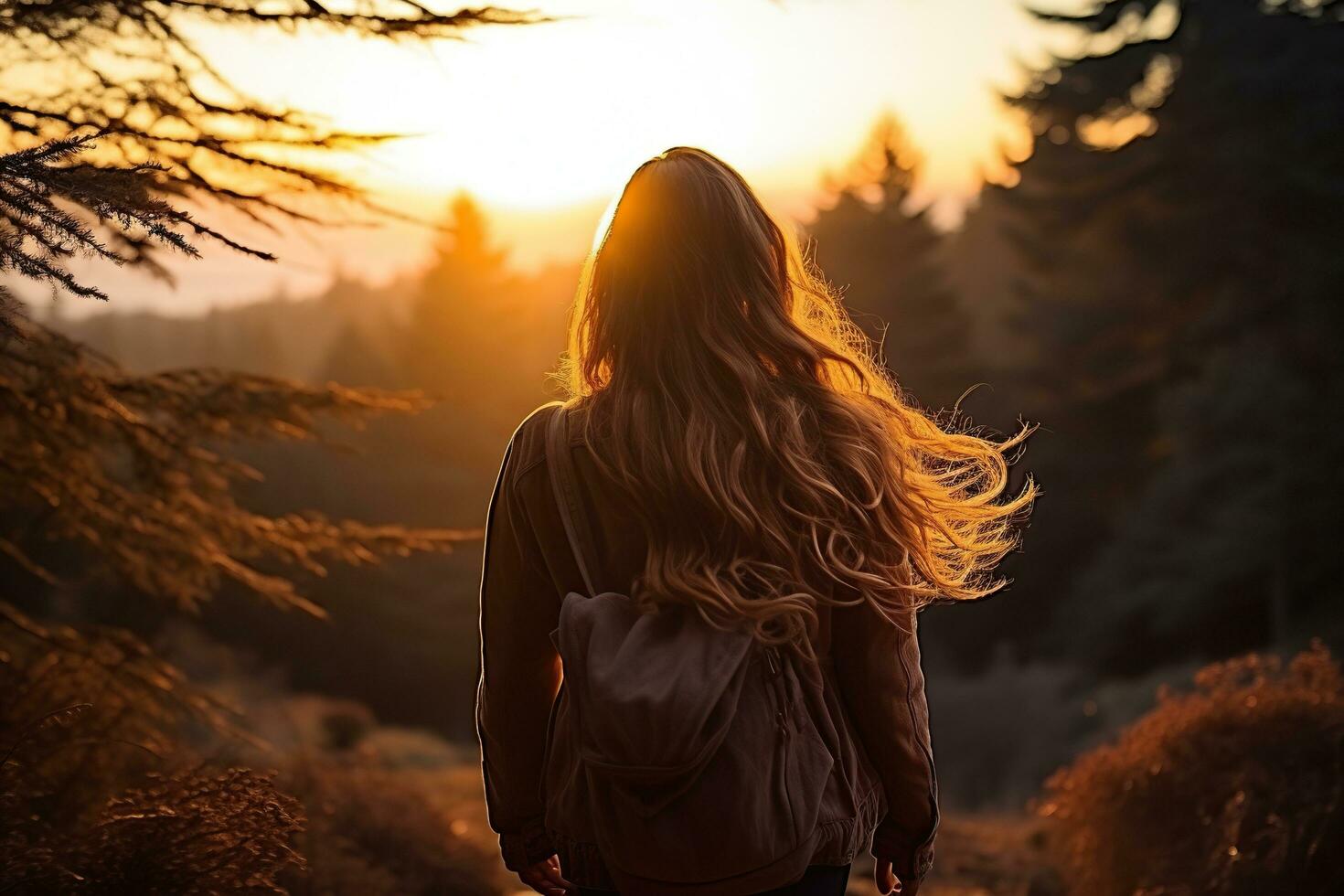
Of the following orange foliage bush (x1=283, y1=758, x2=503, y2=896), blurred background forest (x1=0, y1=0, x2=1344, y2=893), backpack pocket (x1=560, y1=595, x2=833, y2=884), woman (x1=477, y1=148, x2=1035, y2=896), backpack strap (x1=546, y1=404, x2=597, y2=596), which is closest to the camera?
backpack pocket (x1=560, y1=595, x2=833, y2=884)

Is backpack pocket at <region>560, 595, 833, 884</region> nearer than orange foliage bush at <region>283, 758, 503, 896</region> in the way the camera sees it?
Yes

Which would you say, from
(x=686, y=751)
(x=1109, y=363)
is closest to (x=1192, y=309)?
(x=1109, y=363)

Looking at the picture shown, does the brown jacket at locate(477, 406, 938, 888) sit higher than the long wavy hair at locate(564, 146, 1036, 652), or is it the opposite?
the long wavy hair at locate(564, 146, 1036, 652)

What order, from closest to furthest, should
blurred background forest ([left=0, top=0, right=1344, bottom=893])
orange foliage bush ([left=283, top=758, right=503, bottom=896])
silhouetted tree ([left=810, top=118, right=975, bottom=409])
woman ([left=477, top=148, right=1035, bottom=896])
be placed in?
woman ([left=477, top=148, right=1035, bottom=896]) < blurred background forest ([left=0, top=0, right=1344, bottom=893]) < orange foliage bush ([left=283, top=758, right=503, bottom=896]) < silhouetted tree ([left=810, top=118, right=975, bottom=409])

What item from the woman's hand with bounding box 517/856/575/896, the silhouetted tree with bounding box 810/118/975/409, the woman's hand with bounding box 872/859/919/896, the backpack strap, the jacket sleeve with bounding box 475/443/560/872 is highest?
the silhouetted tree with bounding box 810/118/975/409

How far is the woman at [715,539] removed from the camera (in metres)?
1.78

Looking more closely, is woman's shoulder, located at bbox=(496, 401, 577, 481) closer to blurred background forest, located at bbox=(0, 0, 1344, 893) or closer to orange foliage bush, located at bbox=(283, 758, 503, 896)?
blurred background forest, located at bbox=(0, 0, 1344, 893)

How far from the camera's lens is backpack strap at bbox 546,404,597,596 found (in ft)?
6.19

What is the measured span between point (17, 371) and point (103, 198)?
6.15 feet

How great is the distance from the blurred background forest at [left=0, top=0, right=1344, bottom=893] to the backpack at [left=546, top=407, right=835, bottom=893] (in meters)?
0.78

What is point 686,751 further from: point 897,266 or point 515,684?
point 897,266

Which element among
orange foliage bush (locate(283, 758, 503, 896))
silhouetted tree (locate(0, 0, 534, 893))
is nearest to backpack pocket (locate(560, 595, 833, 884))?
silhouetted tree (locate(0, 0, 534, 893))

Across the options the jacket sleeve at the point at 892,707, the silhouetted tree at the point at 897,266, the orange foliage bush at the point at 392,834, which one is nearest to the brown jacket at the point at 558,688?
the jacket sleeve at the point at 892,707

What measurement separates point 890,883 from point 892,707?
444 millimetres
